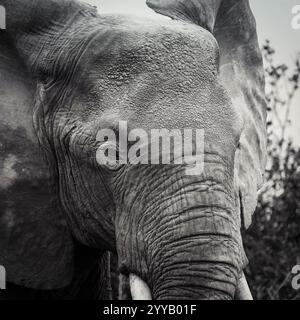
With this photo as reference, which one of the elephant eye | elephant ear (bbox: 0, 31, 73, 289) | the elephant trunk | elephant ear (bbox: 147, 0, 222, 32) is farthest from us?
elephant ear (bbox: 147, 0, 222, 32)

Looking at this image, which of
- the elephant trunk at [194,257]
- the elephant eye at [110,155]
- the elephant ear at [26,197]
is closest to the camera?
the elephant trunk at [194,257]

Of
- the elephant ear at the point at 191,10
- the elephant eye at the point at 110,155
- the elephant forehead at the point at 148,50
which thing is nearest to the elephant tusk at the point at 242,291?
the elephant eye at the point at 110,155

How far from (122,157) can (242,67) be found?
83 cm

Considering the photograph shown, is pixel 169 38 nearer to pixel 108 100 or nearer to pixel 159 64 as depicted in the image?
pixel 159 64

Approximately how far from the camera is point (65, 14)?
96.6 inches

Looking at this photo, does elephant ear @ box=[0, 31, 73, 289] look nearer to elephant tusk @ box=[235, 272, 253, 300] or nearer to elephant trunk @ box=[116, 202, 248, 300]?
elephant trunk @ box=[116, 202, 248, 300]

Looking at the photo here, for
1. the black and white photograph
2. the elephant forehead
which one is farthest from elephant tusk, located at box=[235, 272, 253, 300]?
the elephant forehead

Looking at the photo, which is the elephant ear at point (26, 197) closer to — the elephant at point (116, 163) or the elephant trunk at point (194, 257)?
the elephant at point (116, 163)

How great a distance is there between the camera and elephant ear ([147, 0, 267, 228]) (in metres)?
2.67

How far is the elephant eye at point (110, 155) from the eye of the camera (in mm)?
2234

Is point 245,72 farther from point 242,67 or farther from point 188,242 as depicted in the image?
point 188,242

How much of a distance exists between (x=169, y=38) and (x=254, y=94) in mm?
710

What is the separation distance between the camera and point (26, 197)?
7.90ft

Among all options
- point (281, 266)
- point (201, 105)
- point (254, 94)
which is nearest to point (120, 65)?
point (201, 105)
